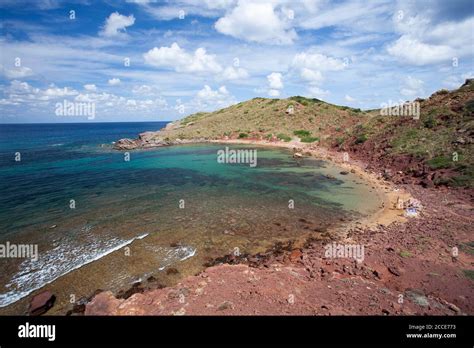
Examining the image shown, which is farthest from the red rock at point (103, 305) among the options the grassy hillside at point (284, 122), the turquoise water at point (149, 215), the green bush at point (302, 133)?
the green bush at point (302, 133)

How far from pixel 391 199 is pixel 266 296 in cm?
1816

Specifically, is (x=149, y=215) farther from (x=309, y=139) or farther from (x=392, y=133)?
(x=309, y=139)

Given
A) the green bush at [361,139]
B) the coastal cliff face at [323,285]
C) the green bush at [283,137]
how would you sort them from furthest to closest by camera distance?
1. the green bush at [283,137]
2. the green bush at [361,139]
3. the coastal cliff face at [323,285]

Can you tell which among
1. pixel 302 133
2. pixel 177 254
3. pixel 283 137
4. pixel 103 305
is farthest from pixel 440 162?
pixel 283 137

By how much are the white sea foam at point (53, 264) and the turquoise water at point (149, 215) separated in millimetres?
53

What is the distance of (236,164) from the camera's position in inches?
1620

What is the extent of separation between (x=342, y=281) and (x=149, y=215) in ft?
48.7

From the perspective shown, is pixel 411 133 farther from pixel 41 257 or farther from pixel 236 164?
pixel 41 257

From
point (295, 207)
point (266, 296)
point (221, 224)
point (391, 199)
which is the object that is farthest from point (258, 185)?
point (266, 296)

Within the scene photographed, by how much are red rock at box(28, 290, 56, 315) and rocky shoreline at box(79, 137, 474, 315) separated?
195cm

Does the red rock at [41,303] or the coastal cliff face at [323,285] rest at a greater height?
the coastal cliff face at [323,285]

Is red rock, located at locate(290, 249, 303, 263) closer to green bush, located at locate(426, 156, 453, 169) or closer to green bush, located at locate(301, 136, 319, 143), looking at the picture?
green bush, located at locate(426, 156, 453, 169)

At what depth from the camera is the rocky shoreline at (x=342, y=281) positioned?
9445 millimetres
